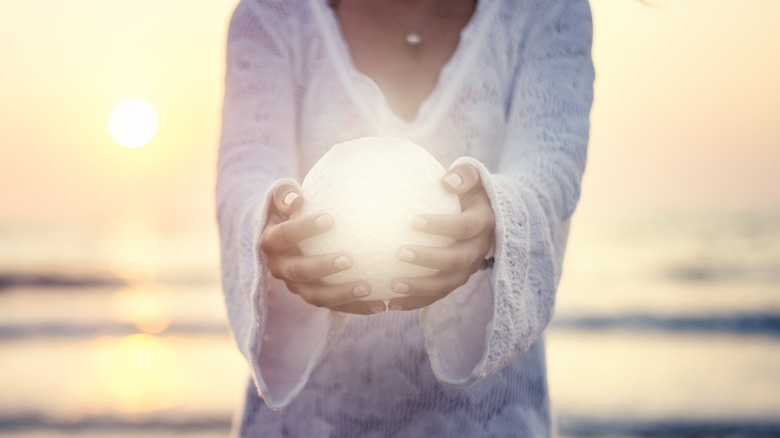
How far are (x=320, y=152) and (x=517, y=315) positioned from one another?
0.55 meters

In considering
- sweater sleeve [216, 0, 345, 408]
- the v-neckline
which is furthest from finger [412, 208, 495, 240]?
the v-neckline

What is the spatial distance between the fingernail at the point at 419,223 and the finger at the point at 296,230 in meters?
0.13

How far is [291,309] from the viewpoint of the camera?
1.10m

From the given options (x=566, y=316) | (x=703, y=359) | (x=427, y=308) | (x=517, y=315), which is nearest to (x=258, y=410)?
Answer: (x=427, y=308)

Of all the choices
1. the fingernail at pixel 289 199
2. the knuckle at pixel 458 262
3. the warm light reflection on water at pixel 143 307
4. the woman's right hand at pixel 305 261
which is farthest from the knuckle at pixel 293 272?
the warm light reflection on water at pixel 143 307

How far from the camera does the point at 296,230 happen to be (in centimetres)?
87

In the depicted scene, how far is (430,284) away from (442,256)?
56 mm

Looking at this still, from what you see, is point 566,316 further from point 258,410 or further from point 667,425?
point 258,410

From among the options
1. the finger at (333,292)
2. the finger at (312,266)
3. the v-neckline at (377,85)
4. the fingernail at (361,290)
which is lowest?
the finger at (333,292)

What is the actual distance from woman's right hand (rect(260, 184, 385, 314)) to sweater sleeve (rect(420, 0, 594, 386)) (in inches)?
7.5

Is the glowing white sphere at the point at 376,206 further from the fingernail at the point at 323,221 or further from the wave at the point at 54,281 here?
the wave at the point at 54,281

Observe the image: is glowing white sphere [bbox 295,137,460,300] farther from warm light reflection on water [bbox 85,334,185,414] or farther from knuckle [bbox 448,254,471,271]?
warm light reflection on water [bbox 85,334,185,414]

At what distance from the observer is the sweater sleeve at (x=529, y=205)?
3.06ft

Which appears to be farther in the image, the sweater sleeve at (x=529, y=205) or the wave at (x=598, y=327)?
the wave at (x=598, y=327)
